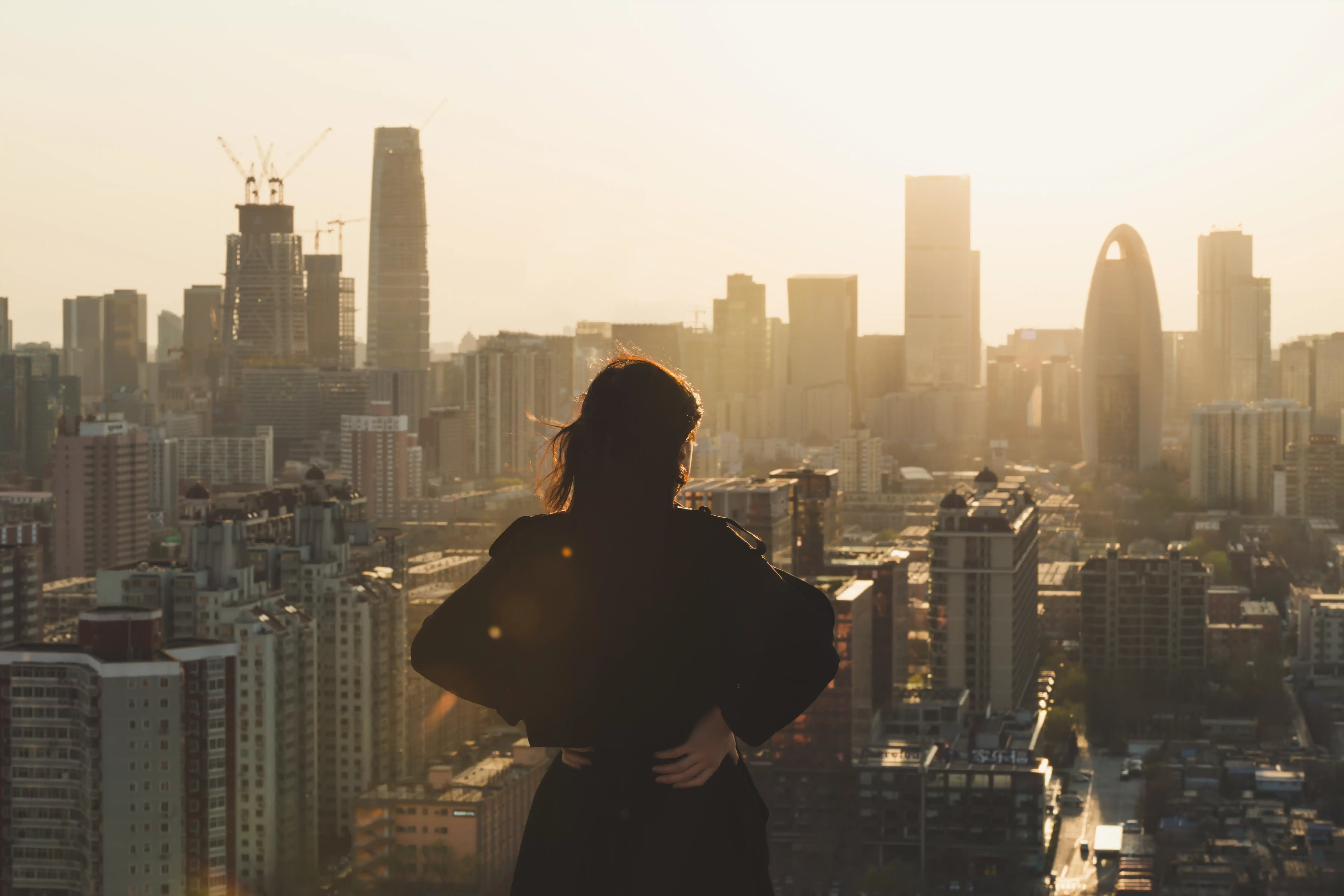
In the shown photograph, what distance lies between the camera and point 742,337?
62.3 feet

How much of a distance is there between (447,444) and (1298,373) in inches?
337

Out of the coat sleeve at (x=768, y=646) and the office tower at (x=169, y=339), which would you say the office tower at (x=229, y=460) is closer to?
the office tower at (x=169, y=339)

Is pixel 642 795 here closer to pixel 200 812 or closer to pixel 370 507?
pixel 200 812

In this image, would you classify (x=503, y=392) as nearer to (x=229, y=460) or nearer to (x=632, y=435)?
(x=229, y=460)

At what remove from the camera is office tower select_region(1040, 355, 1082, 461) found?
19453 mm

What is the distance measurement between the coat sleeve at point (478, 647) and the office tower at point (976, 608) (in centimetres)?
687

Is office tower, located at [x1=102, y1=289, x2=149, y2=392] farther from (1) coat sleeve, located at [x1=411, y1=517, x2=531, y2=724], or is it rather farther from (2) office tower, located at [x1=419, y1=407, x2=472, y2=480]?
(1) coat sleeve, located at [x1=411, y1=517, x2=531, y2=724]

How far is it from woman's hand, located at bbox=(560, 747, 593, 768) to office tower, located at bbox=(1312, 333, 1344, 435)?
14.6 m

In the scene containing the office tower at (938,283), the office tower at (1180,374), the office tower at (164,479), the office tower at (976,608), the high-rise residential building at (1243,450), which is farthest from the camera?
the office tower at (938,283)

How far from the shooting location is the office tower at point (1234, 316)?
16.5 m

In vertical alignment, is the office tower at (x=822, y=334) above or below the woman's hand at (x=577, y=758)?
above

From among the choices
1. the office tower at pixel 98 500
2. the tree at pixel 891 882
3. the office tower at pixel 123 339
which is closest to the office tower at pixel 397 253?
the office tower at pixel 123 339

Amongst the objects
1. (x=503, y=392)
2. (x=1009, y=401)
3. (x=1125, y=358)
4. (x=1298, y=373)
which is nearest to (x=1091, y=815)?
(x=503, y=392)

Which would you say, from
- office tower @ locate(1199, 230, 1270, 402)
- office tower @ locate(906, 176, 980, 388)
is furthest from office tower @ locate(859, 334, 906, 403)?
office tower @ locate(1199, 230, 1270, 402)
